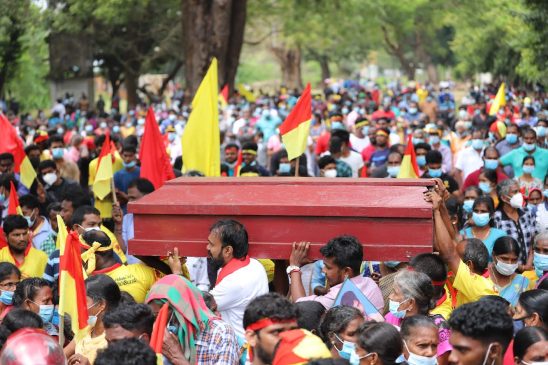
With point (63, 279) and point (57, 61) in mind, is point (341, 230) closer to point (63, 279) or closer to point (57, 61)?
point (63, 279)

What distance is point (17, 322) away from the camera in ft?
18.5

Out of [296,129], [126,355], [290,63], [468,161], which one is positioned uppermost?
[296,129]

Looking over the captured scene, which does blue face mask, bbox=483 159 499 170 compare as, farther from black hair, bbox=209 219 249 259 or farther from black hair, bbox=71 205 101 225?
black hair, bbox=209 219 249 259

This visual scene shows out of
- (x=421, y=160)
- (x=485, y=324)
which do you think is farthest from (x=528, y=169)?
(x=485, y=324)

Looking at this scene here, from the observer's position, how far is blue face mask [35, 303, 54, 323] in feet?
21.3

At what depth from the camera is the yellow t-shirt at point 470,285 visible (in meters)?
6.11

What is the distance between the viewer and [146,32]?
34094 millimetres

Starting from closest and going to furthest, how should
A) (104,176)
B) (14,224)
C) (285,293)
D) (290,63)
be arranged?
(285,293) → (14,224) → (104,176) → (290,63)

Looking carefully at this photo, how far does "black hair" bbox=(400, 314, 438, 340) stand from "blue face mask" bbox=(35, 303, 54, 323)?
96.9 inches

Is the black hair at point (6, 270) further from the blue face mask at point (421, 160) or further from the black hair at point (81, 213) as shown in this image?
the blue face mask at point (421, 160)

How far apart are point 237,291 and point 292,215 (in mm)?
569

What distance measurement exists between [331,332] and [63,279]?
155 cm

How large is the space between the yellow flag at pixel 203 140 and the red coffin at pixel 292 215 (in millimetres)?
3373

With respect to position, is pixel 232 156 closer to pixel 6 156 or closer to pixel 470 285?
pixel 6 156
